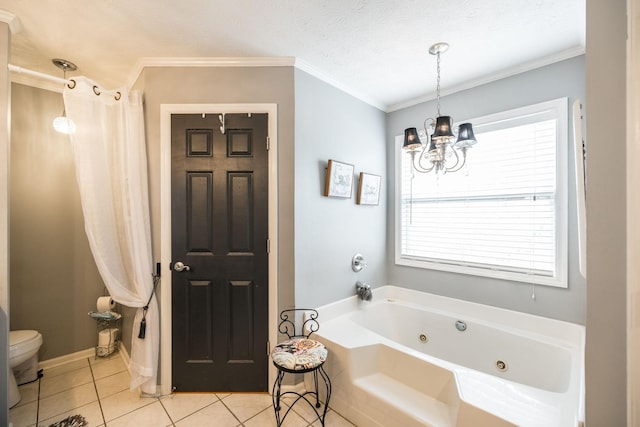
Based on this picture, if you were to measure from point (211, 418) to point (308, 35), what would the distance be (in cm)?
258

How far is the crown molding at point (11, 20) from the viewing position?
1500mm

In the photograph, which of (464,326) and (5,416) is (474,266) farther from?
(5,416)

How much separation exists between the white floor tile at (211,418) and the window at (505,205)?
78.1 inches

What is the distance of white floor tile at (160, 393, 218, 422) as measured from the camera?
1.77m

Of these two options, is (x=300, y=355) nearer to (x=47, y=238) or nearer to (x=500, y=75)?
(x=47, y=238)

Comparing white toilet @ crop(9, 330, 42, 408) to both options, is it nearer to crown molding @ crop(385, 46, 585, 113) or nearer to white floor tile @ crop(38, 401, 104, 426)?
white floor tile @ crop(38, 401, 104, 426)

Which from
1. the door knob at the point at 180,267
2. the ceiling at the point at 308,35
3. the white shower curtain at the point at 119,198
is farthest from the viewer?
the door knob at the point at 180,267

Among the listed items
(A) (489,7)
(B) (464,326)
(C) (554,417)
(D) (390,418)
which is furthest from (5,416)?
(A) (489,7)

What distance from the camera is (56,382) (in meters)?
2.11

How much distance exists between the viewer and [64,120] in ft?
6.16

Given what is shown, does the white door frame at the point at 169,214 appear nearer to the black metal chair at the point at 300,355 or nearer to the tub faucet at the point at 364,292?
the black metal chair at the point at 300,355

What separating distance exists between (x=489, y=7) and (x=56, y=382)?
4.00 meters

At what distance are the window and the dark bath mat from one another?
2765 millimetres

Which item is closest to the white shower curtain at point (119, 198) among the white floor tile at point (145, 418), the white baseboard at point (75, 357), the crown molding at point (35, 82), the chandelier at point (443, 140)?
the white floor tile at point (145, 418)
